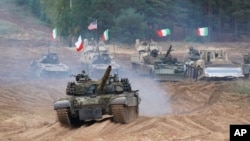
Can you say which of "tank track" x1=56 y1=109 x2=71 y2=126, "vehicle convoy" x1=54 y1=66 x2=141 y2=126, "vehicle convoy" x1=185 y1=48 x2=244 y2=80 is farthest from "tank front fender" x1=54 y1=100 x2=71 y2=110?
"vehicle convoy" x1=185 y1=48 x2=244 y2=80

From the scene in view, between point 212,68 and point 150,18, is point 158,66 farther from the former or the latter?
point 150,18

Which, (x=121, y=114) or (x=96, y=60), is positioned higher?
(x=96, y=60)

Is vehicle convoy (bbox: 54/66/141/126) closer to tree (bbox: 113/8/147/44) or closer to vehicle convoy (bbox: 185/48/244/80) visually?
vehicle convoy (bbox: 185/48/244/80)

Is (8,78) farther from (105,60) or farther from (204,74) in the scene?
(204,74)

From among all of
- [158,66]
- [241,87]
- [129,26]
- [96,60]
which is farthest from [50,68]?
[129,26]

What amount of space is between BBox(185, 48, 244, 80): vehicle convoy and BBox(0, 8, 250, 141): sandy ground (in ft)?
3.21

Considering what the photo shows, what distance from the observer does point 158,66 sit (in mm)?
33812

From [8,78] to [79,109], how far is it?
59.4 ft

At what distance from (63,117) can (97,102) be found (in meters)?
1.05

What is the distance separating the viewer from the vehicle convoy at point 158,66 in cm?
3359

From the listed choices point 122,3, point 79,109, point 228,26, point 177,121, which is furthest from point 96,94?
point 228,26

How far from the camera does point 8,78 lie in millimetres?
36375

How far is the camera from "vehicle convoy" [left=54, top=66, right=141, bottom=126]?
1859 cm

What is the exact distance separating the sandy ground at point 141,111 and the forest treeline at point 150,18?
1034 cm
